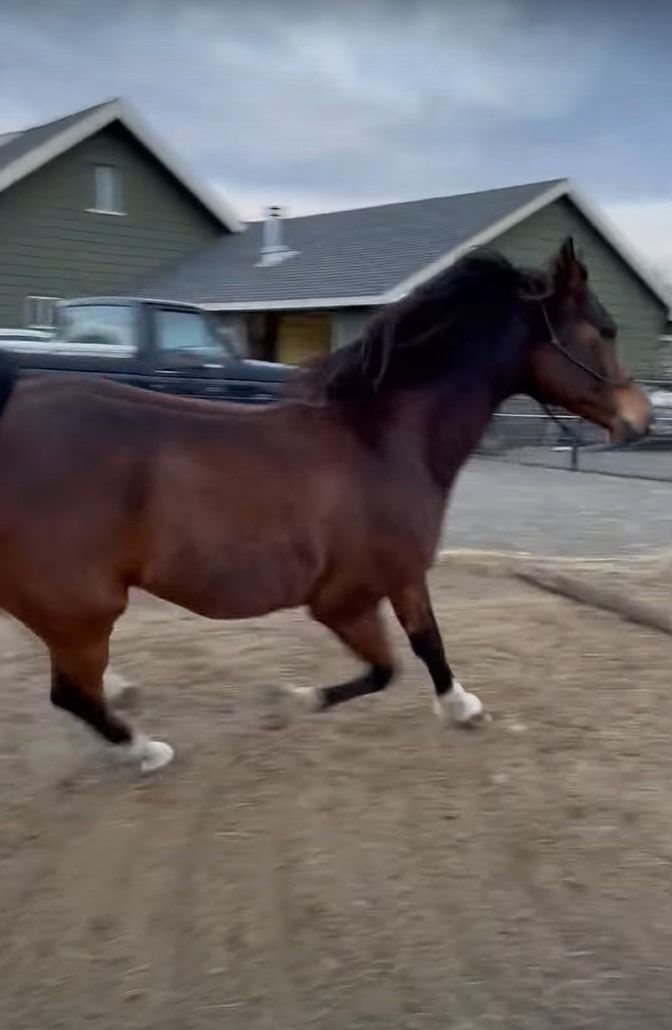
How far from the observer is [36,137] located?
23031mm

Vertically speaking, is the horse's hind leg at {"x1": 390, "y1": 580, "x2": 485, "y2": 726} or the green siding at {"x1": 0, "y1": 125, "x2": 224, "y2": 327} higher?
the green siding at {"x1": 0, "y1": 125, "x2": 224, "y2": 327}

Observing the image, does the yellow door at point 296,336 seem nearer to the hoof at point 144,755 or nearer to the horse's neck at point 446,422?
the horse's neck at point 446,422

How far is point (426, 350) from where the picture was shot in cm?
436

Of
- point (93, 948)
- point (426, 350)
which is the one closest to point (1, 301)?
point (426, 350)

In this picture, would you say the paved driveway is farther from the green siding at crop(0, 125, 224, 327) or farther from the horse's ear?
the green siding at crop(0, 125, 224, 327)

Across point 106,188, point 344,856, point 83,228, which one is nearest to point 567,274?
point 344,856

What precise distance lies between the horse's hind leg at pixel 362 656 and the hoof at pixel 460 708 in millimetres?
242

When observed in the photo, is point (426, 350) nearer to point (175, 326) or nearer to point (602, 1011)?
point (602, 1011)

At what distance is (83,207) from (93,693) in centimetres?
2063

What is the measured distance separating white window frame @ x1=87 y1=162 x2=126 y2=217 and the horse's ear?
66.1 ft

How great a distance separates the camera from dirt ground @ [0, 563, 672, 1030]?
280cm

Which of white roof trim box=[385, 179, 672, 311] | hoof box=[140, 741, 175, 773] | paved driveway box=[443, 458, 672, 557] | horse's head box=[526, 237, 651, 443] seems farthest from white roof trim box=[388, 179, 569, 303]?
hoof box=[140, 741, 175, 773]

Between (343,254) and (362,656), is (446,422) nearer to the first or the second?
(362,656)

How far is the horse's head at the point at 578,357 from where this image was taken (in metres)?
4.38
